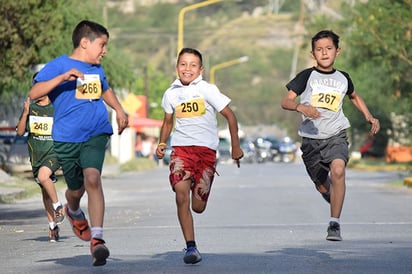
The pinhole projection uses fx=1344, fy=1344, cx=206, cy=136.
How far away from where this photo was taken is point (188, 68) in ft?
38.5

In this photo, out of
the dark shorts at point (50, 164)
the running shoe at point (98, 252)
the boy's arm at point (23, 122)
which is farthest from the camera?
the dark shorts at point (50, 164)

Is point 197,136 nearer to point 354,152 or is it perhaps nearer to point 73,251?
point 73,251

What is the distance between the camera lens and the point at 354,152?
67000 millimetres

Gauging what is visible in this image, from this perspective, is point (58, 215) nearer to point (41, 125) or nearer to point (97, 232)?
point (41, 125)

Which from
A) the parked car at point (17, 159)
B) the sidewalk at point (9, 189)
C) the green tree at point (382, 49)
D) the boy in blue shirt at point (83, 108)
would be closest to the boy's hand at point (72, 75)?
the boy in blue shirt at point (83, 108)

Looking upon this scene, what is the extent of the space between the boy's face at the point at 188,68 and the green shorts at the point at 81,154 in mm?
1062

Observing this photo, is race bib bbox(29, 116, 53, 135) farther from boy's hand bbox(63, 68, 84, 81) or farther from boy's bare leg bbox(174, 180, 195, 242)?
boy's hand bbox(63, 68, 84, 81)

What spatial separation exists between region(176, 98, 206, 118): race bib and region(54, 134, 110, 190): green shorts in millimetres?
930

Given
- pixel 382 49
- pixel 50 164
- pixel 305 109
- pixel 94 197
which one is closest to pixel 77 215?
pixel 94 197

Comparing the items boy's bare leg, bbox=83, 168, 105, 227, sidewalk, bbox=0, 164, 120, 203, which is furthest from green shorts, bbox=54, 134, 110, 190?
sidewalk, bbox=0, 164, 120, 203

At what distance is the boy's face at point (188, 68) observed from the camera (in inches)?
461

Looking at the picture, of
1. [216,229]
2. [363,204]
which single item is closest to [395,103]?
[363,204]

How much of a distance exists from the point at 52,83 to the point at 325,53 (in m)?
3.29

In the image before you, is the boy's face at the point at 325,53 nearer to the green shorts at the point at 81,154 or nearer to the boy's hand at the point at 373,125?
the boy's hand at the point at 373,125
